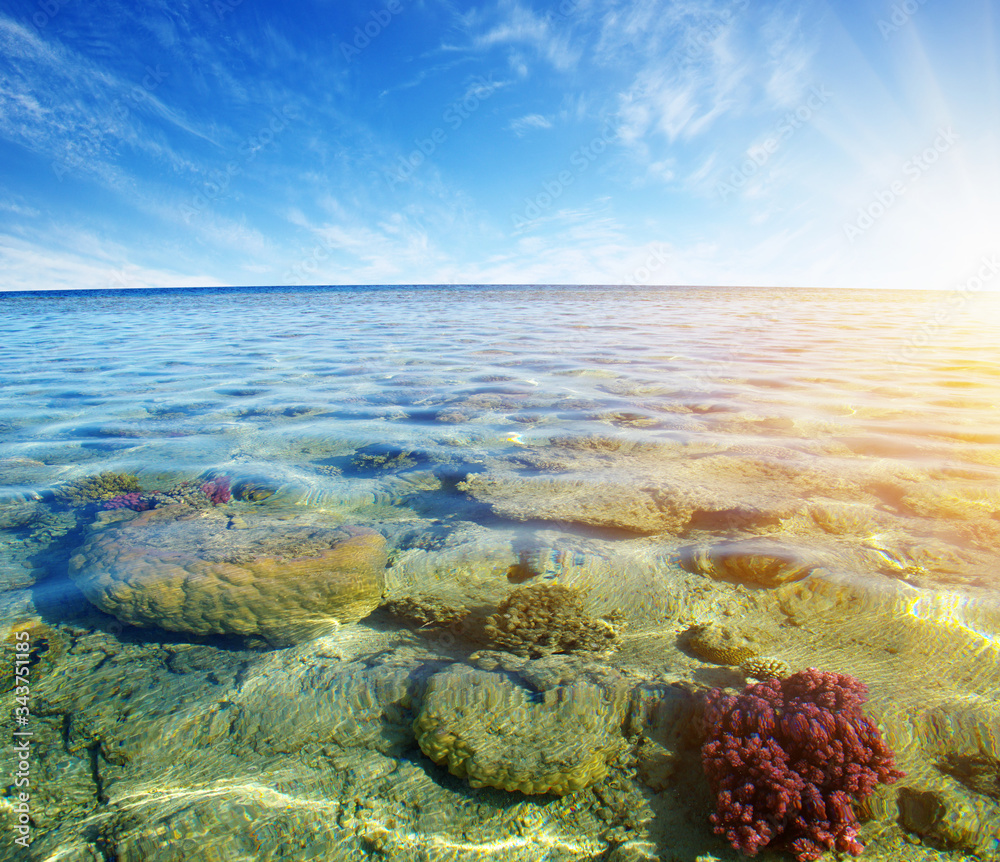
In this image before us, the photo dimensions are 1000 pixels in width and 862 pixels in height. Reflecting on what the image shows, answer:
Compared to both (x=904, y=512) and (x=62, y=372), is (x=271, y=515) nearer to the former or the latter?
(x=904, y=512)

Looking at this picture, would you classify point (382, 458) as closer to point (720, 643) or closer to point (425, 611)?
point (425, 611)

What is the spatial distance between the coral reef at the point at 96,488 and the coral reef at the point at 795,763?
5317 millimetres

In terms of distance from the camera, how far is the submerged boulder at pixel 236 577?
3139 mm

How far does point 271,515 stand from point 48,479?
2555 mm

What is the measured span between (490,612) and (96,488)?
4192 mm

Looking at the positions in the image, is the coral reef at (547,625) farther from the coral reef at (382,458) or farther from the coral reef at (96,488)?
the coral reef at (96,488)

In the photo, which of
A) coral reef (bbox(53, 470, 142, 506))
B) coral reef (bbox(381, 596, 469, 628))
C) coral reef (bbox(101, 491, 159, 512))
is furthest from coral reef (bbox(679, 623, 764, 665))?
coral reef (bbox(53, 470, 142, 506))

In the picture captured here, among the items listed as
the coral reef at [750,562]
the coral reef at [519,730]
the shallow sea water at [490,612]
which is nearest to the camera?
the shallow sea water at [490,612]

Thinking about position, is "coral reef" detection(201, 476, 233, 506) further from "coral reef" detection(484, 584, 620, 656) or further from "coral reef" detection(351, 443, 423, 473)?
"coral reef" detection(484, 584, 620, 656)

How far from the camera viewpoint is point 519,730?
2.39 meters

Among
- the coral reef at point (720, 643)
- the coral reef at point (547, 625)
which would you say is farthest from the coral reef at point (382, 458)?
the coral reef at point (720, 643)

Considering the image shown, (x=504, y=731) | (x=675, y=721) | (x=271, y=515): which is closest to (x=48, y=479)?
(x=271, y=515)

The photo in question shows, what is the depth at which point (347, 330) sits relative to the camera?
811 inches

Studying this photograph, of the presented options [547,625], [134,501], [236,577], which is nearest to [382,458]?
[134,501]
